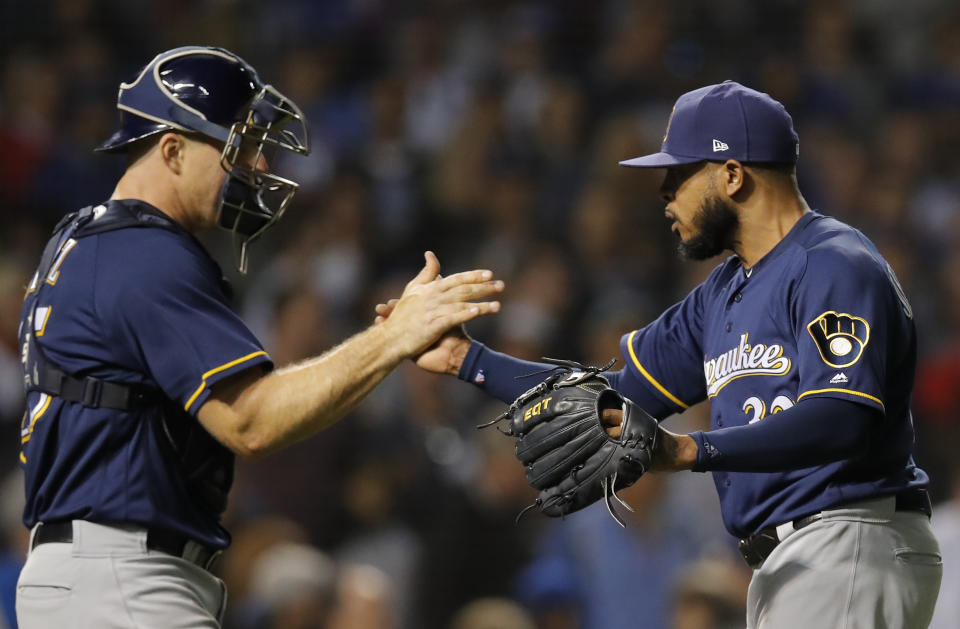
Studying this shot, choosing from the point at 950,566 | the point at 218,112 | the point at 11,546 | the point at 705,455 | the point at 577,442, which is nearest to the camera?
the point at 705,455

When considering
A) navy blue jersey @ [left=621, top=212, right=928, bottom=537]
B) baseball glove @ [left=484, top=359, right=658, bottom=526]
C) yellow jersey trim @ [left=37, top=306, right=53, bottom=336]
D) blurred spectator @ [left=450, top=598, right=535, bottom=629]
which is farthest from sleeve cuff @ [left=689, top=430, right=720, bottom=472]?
blurred spectator @ [left=450, top=598, right=535, bottom=629]

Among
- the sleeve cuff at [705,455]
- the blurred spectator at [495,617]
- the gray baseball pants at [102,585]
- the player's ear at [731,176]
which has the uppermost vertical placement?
the player's ear at [731,176]

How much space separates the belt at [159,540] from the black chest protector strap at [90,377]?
0.30m

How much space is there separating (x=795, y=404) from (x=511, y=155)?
16.9 feet

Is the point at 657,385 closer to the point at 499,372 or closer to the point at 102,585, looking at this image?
the point at 499,372

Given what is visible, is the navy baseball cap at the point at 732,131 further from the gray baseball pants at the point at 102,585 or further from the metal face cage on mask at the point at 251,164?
the gray baseball pants at the point at 102,585

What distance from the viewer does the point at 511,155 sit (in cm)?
788

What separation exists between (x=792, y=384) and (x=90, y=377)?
171cm

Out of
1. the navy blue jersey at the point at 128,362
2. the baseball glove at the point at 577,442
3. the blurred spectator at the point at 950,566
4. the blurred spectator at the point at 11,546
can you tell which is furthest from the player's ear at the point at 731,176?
the blurred spectator at the point at 11,546

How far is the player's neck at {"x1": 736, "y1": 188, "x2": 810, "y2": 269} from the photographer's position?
10.9 ft

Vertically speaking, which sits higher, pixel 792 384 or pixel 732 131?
pixel 732 131

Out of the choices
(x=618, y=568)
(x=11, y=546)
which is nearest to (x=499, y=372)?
(x=618, y=568)

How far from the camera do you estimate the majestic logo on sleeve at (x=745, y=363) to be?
3.09 meters

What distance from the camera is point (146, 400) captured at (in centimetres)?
300
